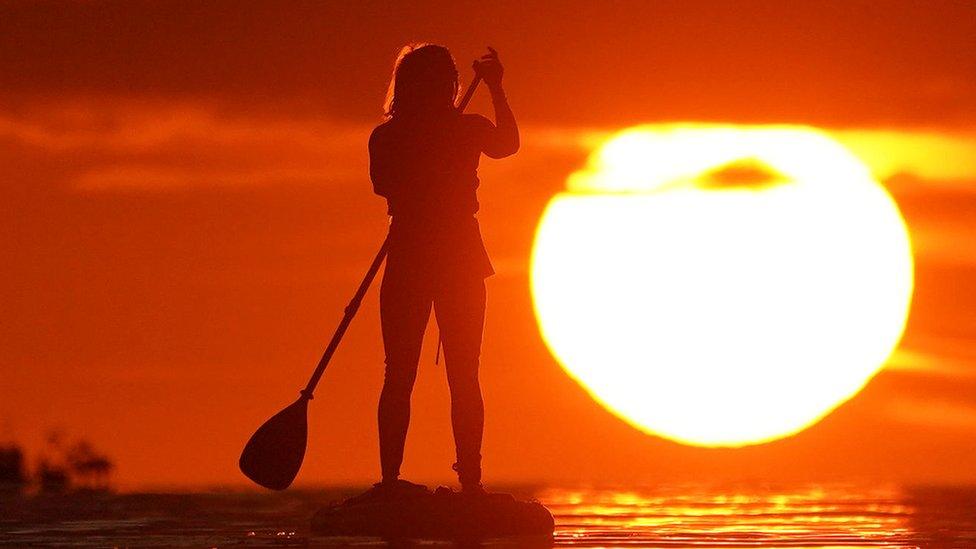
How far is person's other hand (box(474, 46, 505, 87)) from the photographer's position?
13172mm

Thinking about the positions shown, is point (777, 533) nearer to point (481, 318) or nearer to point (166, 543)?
point (481, 318)

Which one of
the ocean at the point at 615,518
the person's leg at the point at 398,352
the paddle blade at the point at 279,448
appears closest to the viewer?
the ocean at the point at 615,518

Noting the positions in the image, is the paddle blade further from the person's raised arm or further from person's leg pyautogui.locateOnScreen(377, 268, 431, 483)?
the person's raised arm

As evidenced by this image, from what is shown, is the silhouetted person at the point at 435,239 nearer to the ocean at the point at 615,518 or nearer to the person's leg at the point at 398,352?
the person's leg at the point at 398,352

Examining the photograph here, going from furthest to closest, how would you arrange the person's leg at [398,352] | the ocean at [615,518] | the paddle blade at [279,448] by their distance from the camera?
1. the paddle blade at [279,448]
2. the person's leg at [398,352]
3. the ocean at [615,518]

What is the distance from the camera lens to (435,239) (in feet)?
42.7

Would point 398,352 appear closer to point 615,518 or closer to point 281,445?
point 281,445

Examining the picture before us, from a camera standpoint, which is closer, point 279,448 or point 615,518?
point 279,448

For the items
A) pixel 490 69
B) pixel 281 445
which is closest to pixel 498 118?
pixel 490 69

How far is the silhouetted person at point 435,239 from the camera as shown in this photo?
13.0 meters

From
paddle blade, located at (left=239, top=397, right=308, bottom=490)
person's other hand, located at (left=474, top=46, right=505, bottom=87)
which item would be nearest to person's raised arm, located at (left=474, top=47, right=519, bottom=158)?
person's other hand, located at (left=474, top=46, right=505, bottom=87)

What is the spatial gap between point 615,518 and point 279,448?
8.73 feet

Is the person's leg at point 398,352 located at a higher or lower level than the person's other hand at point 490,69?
lower

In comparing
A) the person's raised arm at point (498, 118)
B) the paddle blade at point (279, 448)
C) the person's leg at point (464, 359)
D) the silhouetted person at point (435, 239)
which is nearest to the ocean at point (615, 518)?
the paddle blade at point (279, 448)
